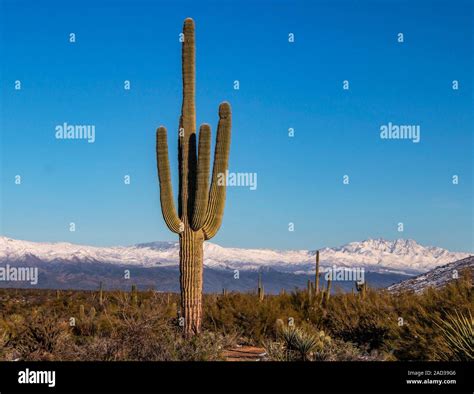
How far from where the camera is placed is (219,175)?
621 inches

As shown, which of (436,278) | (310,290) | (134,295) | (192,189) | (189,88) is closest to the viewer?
(192,189)

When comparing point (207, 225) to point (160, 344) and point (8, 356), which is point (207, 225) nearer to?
point (160, 344)

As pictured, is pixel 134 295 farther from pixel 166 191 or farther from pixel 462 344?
pixel 462 344

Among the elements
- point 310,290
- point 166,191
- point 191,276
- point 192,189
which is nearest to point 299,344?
point 191,276

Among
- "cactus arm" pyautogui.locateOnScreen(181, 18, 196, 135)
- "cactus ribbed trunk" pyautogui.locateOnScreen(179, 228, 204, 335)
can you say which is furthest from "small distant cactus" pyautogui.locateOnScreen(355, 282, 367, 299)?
"cactus arm" pyautogui.locateOnScreen(181, 18, 196, 135)

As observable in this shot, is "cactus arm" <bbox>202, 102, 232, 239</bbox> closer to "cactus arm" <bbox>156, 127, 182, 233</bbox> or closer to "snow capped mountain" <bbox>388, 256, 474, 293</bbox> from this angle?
"cactus arm" <bbox>156, 127, 182, 233</bbox>

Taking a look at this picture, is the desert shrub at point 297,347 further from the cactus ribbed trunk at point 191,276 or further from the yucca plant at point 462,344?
the cactus ribbed trunk at point 191,276

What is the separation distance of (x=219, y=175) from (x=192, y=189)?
100cm

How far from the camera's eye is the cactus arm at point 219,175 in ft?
51.9

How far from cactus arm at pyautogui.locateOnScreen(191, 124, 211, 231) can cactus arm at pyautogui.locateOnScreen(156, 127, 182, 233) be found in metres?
0.53

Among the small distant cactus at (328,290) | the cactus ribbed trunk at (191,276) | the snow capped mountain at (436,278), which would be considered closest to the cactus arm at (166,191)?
the cactus ribbed trunk at (191,276)

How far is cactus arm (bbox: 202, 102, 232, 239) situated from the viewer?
15.8 metres
